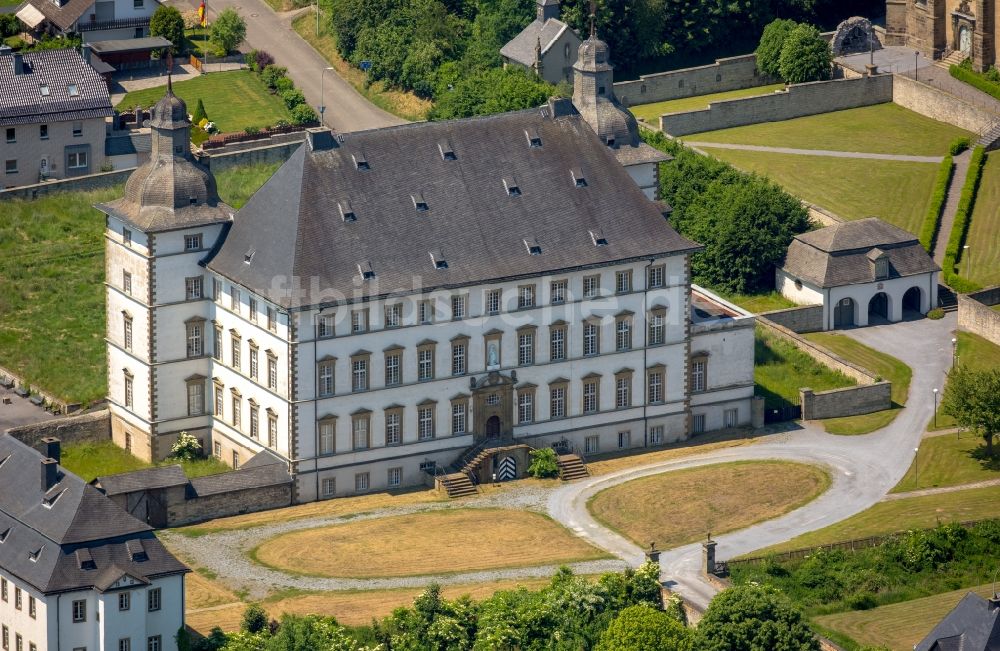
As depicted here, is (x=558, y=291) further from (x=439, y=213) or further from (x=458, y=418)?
(x=458, y=418)

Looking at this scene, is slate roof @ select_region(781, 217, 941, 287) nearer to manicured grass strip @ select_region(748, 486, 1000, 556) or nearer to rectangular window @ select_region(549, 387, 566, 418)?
rectangular window @ select_region(549, 387, 566, 418)

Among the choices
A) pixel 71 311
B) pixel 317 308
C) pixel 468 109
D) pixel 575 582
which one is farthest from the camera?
pixel 468 109

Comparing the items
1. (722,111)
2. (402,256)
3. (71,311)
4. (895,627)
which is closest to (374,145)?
(402,256)

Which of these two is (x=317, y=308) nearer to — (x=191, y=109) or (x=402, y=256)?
(x=402, y=256)

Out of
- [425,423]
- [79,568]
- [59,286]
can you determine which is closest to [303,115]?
[59,286]

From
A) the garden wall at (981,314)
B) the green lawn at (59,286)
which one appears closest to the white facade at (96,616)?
the green lawn at (59,286)

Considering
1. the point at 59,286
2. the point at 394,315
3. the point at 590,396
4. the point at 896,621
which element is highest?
the point at 394,315
